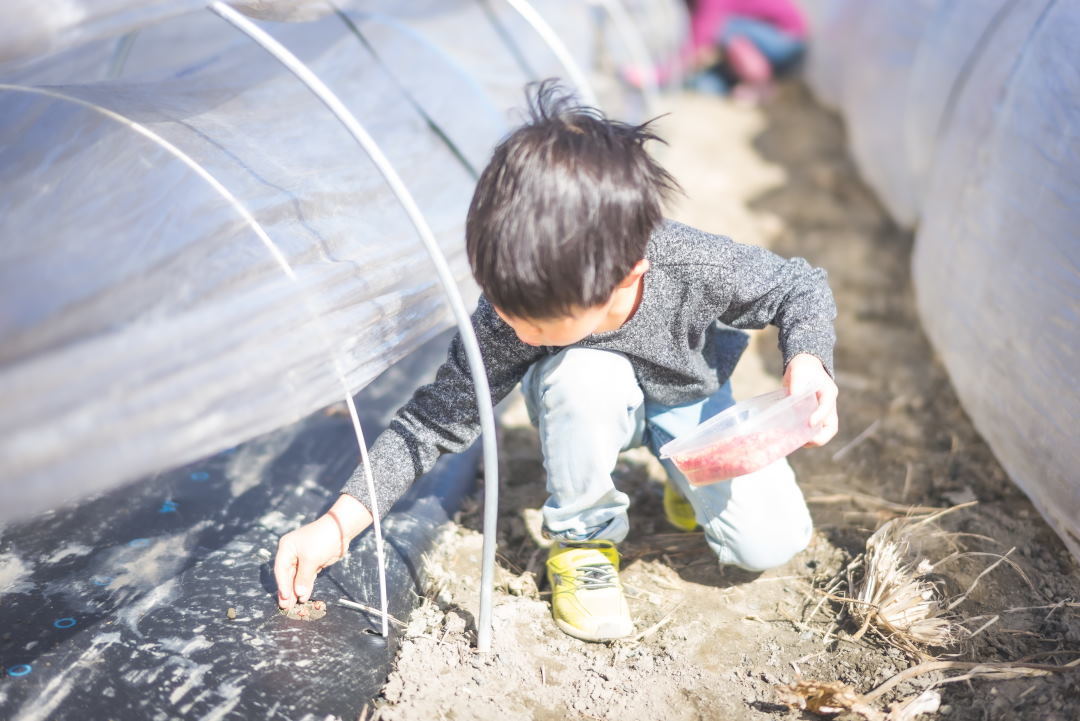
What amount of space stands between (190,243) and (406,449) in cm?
45

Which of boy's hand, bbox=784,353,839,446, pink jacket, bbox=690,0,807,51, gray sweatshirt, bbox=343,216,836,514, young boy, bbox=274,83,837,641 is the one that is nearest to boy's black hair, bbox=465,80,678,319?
young boy, bbox=274,83,837,641

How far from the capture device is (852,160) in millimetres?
3615

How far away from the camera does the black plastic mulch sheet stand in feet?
4.18

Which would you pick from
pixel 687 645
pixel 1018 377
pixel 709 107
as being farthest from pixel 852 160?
pixel 687 645

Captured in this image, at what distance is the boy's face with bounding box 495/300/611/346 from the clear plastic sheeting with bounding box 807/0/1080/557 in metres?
0.86

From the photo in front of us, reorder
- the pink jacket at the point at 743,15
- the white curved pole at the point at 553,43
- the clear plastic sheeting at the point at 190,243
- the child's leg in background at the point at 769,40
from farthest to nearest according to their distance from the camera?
the pink jacket at the point at 743,15
the child's leg in background at the point at 769,40
the white curved pole at the point at 553,43
the clear plastic sheeting at the point at 190,243

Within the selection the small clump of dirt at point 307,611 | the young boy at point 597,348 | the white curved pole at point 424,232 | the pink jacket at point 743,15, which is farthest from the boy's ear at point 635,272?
the pink jacket at point 743,15

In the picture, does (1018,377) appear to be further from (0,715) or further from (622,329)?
(0,715)

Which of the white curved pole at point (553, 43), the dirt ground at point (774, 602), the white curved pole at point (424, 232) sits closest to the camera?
the white curved pole at point (424, 232)

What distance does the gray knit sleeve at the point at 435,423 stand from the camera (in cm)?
141

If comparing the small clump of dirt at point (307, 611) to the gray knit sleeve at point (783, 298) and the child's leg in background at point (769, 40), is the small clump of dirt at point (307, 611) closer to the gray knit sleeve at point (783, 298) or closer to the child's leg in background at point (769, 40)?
the gray knit sleeve at point (783, 298)

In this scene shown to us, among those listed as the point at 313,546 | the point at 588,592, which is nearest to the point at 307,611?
the point at 313,546

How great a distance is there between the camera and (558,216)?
3.79 ft

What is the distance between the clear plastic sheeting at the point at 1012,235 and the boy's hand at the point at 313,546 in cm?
119
